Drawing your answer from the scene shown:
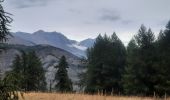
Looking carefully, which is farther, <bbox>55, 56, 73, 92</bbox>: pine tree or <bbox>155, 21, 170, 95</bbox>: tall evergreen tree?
<bbox>55, 56, 73, 92</bbox>: pine tree

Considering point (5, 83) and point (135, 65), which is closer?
point (5, 83)

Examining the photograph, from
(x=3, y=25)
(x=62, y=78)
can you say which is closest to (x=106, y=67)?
(x=62, y=78)

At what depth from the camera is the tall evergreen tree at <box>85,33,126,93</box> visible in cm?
6275

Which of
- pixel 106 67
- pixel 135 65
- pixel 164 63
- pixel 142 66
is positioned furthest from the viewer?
pixel 106 67

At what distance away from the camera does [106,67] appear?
63.7 meters

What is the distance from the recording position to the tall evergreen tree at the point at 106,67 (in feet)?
206

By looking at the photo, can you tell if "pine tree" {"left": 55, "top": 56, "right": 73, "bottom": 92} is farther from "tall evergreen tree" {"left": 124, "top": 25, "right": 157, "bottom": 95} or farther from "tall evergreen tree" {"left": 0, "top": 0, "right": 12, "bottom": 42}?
"tall evergreen tree" {"left": 0, "top": 0, "right": 12, "bottom": 42}

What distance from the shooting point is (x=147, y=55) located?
5578cm

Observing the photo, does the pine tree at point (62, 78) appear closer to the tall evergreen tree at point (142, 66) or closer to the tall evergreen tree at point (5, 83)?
the tall evergreen tree at point (142, 66)

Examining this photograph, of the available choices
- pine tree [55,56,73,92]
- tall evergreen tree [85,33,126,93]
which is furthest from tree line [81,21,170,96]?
pine tree [55,56,73,92]

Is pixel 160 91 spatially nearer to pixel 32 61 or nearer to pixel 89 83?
pixel 89 83

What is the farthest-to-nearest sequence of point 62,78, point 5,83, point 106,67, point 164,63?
point 62,78 → point 106,67 → point 164,63 → point 5,83

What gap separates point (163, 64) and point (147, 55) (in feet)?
13.9

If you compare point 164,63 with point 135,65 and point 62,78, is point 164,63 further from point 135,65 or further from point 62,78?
point 62,78
